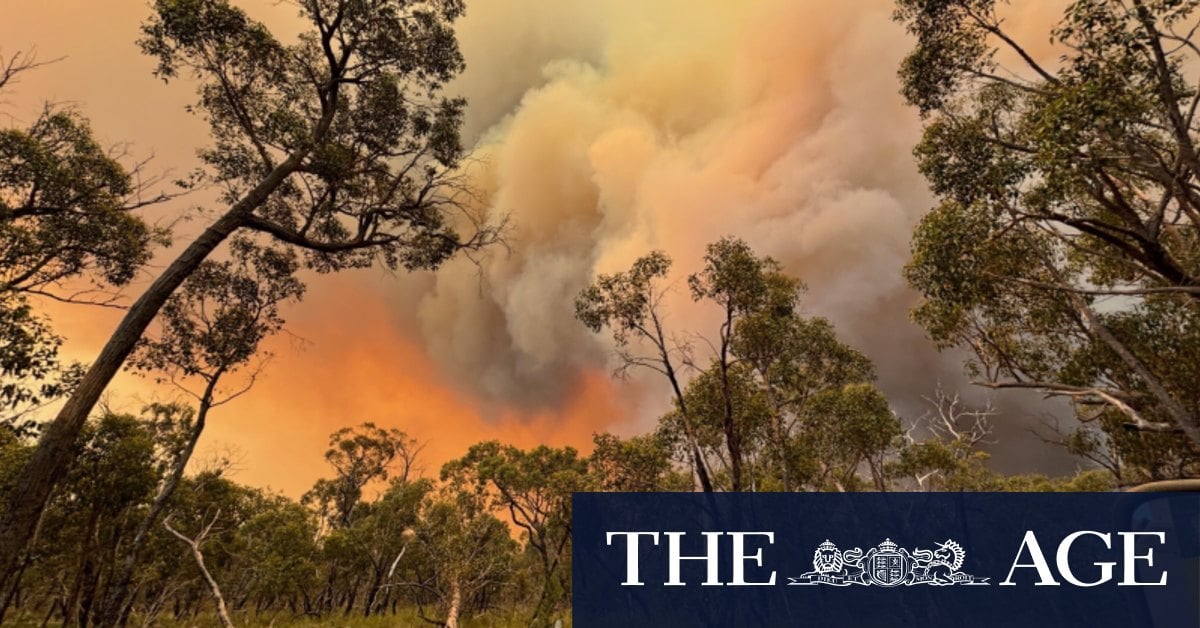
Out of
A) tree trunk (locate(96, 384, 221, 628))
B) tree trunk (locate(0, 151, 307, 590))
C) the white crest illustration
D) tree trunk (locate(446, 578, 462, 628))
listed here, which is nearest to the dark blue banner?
the white crest illustration

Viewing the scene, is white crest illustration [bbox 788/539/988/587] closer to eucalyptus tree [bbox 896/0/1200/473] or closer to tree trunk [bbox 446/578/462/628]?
eucalyptus tree [bbox 896/0/1200/473]

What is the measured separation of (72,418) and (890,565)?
56.4 feet

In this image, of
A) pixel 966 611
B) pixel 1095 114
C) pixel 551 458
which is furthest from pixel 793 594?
pixel 1095 114

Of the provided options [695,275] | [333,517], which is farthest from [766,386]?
[333,517]

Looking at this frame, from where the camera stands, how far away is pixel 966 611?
3048 centimetres

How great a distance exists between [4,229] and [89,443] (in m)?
9.57

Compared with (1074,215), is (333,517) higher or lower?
lower

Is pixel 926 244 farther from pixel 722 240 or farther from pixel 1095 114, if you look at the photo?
pixel 722 240

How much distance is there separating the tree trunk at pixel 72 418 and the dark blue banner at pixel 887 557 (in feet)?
35.8

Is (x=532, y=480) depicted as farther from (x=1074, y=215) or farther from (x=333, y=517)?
(x=1074, y=215)

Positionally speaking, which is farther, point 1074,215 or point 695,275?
point 695,275

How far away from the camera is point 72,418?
663cm

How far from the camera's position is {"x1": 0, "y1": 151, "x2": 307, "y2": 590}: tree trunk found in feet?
20.3

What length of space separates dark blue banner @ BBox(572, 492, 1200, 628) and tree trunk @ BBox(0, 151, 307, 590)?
35.8ft
